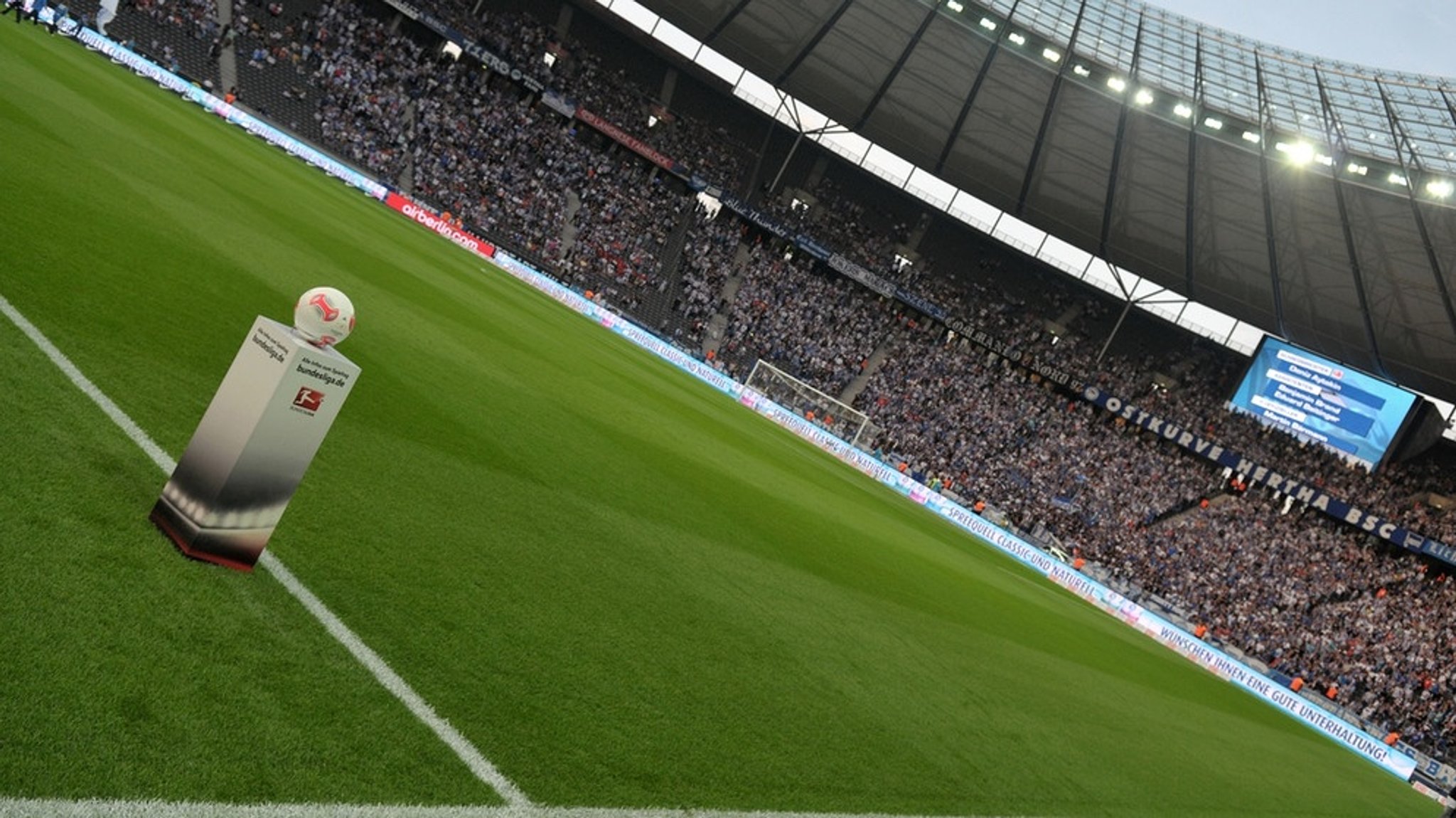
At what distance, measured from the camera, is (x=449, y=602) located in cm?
611

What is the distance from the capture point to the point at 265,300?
1093 cm

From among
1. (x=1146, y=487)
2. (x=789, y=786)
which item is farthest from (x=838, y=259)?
(x=789, y=786)

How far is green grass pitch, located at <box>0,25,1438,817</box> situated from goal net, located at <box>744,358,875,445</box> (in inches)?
886

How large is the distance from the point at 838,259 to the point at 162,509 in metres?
47.7

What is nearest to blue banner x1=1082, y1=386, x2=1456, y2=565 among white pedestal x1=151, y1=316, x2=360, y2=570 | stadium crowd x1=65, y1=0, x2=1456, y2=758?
stadium crowd x1=65, y1=0, x2=1456, y2=758

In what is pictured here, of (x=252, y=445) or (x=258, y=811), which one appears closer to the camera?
(x=258, y=811)

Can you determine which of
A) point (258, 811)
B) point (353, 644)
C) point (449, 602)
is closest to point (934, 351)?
point (449, 602)

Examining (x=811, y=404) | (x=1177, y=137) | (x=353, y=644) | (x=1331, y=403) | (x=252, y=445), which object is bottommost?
(x=353, y=644)

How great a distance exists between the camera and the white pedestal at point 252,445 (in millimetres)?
4676

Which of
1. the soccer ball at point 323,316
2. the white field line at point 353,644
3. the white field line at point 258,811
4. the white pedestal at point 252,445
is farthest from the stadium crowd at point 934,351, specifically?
the soccer ball at point 323,316

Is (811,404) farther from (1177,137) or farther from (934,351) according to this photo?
(1177,137)

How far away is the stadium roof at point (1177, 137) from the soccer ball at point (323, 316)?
41021 mm

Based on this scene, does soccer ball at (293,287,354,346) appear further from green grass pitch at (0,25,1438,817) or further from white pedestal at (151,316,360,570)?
green grass pitch at (0,25,1438,817)

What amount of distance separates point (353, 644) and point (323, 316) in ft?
5.00
